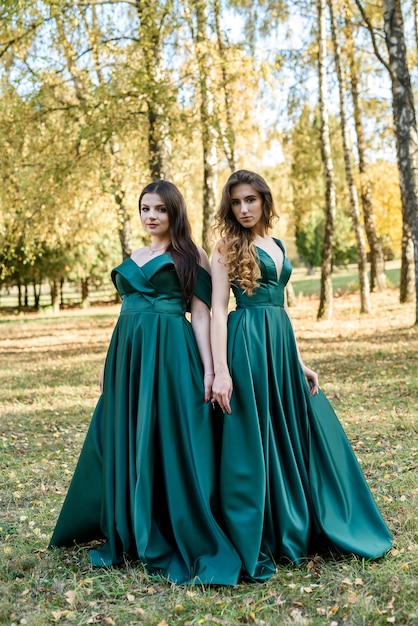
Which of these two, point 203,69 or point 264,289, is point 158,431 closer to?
point 264,289

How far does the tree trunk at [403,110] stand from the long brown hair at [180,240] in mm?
8012

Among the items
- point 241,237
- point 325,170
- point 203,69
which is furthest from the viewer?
point 325,170

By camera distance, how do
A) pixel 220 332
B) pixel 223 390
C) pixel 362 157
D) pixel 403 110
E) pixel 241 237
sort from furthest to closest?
1. pixel 362 157
2. pixel 403 110
3. pixel 241 237
4. pixel 220 332
5. pixel 223 390

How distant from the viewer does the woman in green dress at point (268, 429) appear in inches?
142

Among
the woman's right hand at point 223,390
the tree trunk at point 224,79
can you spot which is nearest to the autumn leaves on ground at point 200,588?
the woman's right hand at point 223,390

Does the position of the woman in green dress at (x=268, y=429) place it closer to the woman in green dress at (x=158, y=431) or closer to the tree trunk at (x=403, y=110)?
the woman in green dress at (x=158, y=431)

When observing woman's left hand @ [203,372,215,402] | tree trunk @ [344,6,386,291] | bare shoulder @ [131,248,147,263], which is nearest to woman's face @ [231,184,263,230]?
bare shoulder @ [131,248,147,263]

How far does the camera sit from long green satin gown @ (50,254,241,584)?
11.8 ft

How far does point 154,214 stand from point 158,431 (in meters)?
1.23

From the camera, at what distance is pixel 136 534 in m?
3.60

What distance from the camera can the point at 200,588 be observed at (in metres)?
3.38

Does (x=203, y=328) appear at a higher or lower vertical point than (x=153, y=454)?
higher

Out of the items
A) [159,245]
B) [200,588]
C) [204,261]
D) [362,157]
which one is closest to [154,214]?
[159,245]

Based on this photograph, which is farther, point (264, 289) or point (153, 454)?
point (264, 289)
